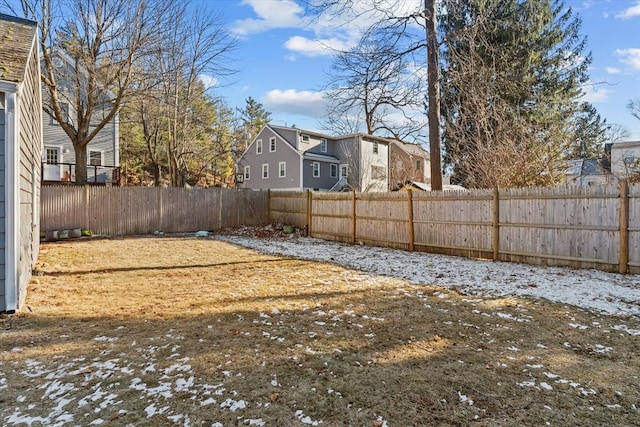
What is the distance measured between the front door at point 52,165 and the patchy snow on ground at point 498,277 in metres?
13.6

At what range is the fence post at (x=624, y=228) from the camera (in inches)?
256

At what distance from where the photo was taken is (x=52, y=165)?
57.0 feet

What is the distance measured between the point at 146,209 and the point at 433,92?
10.8 m

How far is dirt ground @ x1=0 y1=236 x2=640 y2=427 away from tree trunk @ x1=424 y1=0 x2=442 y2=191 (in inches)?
223

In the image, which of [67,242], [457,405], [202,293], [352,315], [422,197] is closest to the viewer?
[457,405]

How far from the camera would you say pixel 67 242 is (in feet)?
35.8

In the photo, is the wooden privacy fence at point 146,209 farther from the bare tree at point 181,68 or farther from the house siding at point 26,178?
the house siding at point 26,178

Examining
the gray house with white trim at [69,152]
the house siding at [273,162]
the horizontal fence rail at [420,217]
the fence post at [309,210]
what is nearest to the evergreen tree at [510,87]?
the horizontal fence rail at [420,217]

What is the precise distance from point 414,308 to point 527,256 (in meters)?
4.48

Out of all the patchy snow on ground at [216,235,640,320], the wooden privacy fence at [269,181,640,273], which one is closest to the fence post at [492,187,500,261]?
the wooden privacy fence at [269,181,640,273]

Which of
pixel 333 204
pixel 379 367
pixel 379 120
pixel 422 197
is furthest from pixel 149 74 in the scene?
pixel 379 120

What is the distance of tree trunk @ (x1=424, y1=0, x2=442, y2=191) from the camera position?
34.1 feet

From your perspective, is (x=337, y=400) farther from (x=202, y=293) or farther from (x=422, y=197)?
(x=422, y=197)

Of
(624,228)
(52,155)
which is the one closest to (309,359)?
(624,228)
